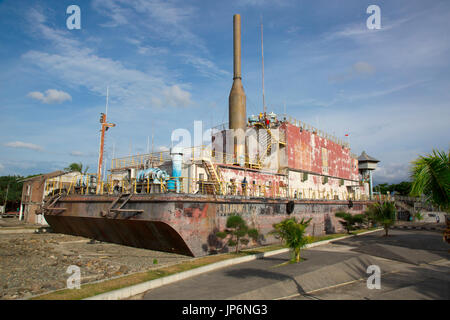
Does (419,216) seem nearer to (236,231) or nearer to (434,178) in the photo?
(236,231)

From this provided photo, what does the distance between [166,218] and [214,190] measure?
127 inches

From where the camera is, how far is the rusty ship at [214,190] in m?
15.1

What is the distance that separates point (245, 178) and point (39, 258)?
1319cm

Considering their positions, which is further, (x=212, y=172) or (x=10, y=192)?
(x=10, y=192)

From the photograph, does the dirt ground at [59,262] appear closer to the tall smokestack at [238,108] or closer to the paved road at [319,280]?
the paved road at [319,280]

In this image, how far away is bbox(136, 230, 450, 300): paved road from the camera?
902 centimetres

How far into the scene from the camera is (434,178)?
279 inches

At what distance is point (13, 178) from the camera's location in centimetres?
6053

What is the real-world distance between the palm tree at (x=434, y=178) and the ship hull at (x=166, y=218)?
9.97 meters

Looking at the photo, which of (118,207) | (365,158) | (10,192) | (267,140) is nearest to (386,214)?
(267,140)

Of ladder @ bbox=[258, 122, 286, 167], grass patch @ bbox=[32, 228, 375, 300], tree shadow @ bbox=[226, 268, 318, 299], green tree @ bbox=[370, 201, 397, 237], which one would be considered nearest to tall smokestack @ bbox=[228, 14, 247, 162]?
ladder @ bbox=[258, 122, 286, 167]

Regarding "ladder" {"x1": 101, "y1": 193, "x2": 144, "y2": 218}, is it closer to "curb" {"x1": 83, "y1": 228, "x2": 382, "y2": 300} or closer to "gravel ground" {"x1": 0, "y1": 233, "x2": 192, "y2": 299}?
"gravel ground" {"x1": 0, "y1": 233, "x2": 192, "y2": 299}
